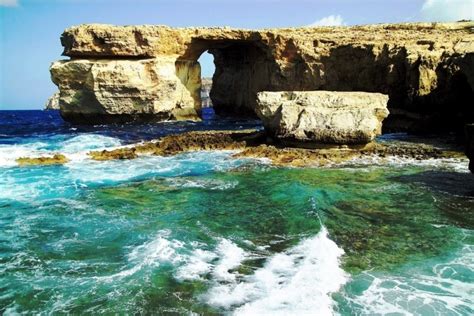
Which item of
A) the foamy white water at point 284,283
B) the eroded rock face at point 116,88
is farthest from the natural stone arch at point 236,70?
the foamy white water at point 284,283

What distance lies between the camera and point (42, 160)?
19031 mm

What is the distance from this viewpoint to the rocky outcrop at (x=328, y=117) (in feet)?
61.0

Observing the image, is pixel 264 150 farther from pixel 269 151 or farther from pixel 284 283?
pixel 284 283

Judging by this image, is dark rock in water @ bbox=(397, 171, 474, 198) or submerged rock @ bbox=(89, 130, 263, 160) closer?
dark rock in water @ bbox=(397, 171, 474, 198)

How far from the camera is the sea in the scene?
6496mm

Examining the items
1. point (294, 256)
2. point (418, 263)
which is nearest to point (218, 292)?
point (294, 256)

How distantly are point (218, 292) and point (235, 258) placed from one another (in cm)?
131

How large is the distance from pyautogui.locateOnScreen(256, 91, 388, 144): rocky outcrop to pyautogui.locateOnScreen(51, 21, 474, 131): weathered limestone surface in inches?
294

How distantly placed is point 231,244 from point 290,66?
87.1ft

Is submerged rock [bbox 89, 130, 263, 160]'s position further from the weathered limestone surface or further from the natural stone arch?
the natural stone arch

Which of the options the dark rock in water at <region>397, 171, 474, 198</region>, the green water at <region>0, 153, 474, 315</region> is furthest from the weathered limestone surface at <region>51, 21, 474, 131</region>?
the green water at <region>0, 153, 474, 315</region>

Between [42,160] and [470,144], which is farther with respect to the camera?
[42,160]

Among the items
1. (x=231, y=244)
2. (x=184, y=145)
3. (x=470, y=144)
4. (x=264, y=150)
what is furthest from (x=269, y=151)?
(x=231, y=244)

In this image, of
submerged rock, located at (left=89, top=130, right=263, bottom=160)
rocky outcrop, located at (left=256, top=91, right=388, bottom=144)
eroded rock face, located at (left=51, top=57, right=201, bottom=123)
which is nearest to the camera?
rocky outcrop, located at (left=256, top=91, right=388, bottom=144)
